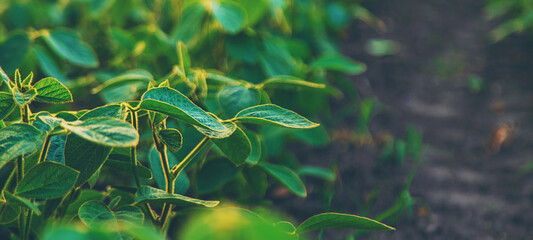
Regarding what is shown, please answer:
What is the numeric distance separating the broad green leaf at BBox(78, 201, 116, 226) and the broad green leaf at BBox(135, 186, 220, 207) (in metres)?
0.05

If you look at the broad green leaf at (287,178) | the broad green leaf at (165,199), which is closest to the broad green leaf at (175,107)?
the broad green leaf at (165,199)

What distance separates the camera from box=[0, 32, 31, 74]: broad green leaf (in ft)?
3.95

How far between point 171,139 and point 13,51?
75 centimetres

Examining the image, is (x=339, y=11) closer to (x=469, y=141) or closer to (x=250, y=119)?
(x=469, y=141)

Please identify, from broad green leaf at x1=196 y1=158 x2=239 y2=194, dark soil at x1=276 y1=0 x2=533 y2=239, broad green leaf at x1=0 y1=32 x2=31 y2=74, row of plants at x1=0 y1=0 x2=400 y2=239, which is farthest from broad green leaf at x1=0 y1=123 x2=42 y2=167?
dark soil at x1=276 y1=0 x2=533 y2=239

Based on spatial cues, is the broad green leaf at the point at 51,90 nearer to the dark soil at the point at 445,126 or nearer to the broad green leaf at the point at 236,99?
the broad green leaf at the point at 236,99

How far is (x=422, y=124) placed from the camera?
2.06m

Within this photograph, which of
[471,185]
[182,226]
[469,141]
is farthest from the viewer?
[469,141]

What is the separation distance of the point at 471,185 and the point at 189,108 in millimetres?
1343

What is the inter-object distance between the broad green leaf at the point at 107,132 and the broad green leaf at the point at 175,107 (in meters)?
0.07

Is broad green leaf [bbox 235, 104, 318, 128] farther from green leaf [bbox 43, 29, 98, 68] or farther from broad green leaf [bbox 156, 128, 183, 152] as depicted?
green leaf [bbox 43, 29, 98, 68]

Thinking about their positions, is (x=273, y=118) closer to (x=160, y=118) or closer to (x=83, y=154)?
(x=160, y=118)

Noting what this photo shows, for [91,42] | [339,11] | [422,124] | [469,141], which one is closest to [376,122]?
[422,124]

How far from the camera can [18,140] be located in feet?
2.12
